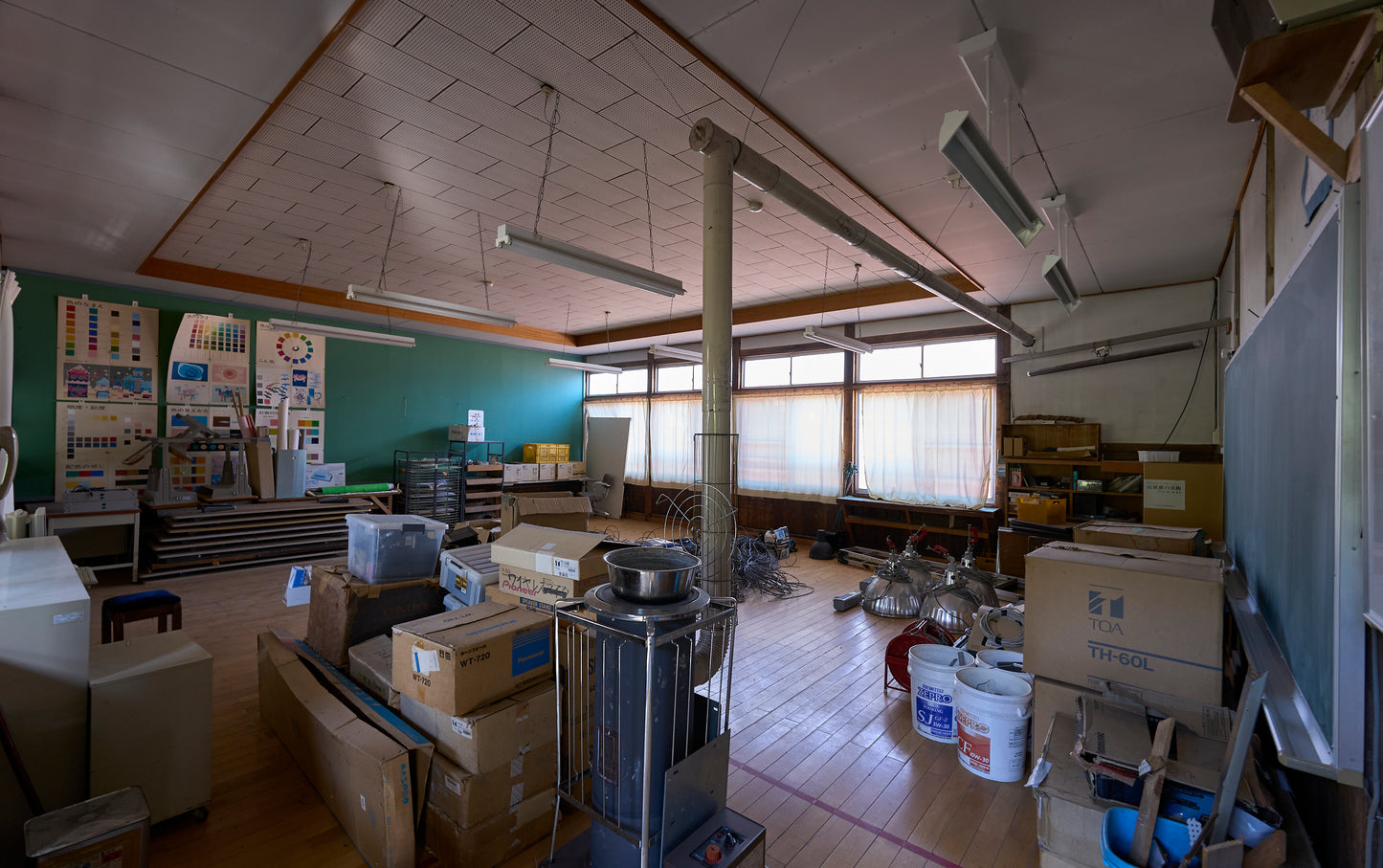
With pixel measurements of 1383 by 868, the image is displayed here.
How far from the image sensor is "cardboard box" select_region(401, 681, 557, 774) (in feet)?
6.36

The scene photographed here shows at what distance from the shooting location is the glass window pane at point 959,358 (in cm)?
681

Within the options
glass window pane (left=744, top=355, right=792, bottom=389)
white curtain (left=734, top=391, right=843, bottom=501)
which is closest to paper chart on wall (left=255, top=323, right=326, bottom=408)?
white curtain (left=734, top=391, right=843, bottom=501)

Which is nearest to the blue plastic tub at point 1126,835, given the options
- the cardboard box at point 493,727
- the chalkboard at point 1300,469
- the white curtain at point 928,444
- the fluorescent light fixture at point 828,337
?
the chalkboard at point 1300,469

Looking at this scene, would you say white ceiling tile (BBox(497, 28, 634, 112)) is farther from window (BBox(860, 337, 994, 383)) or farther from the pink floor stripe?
window (BBox(860, 337, 994, 383))

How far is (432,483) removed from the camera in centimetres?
809

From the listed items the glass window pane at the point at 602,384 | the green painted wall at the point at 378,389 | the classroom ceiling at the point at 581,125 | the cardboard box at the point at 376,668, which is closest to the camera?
the classroom ceiling at the point at 581,125

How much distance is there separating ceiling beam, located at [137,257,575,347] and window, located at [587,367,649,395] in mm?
2645

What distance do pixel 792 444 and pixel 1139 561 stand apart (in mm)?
6029

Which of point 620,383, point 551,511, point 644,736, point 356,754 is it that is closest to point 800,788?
point 644,736

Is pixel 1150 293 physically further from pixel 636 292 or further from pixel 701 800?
pixel 701 800

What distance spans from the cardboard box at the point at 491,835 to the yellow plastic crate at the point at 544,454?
791cm

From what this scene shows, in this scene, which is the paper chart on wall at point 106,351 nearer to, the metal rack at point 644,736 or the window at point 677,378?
the window at point 677,378

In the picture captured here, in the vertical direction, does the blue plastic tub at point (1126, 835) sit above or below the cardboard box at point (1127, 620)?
below

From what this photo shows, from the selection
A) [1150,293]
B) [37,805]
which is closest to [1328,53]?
[37,805]
